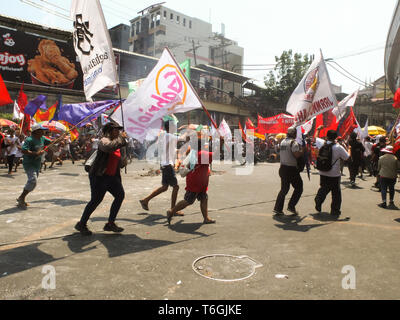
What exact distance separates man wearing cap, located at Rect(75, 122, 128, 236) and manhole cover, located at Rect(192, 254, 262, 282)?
5.59 ft

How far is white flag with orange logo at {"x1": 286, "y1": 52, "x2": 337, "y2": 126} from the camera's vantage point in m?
7.05

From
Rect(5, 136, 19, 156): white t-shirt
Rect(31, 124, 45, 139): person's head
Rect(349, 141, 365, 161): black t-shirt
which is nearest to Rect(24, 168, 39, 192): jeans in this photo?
Rect(31, 124, 45, 139): person's head

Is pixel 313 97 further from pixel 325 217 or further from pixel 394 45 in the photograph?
pixel 394 45

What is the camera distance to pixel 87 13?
5648 millimetres

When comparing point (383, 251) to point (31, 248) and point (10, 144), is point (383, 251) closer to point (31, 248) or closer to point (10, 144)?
point (31, 248)

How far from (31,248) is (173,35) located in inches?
1992

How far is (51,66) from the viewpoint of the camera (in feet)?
74.2

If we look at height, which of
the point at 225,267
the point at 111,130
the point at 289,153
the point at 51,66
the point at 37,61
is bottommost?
the point at 225,267

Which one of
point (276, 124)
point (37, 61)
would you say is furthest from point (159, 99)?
point (37, 61)

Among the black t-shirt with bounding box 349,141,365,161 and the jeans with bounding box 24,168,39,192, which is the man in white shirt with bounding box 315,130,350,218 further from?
the jeans with bounding box 24,168,39,192

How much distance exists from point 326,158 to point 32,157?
595 cm

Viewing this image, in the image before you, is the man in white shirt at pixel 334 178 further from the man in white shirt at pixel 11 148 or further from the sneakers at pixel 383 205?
the man in white shirt at pixel 11 148
